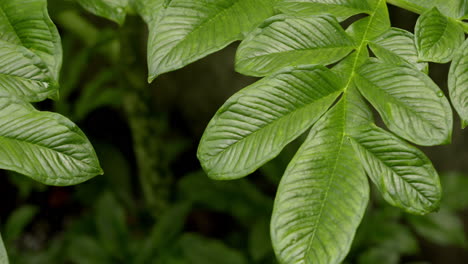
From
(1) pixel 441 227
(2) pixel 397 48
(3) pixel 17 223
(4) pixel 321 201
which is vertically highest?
(2) pixel 397 48

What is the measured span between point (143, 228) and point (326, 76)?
1.31 metres

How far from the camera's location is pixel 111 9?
0.74m

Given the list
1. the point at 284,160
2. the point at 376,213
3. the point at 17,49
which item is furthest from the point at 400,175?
the point at 376,213

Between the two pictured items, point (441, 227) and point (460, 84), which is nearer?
point (460, 84)

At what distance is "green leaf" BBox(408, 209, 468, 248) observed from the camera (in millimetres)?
1548

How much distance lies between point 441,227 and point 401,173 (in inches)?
41.1

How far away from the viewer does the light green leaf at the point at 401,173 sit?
0.60 m

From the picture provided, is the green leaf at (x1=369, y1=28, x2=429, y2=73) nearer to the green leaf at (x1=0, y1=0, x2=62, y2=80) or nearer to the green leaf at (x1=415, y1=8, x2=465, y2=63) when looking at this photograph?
the green leaf at (x1=415, y1=8, x2=465, y2=63)

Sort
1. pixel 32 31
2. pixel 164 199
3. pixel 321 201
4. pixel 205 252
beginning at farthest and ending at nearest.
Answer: pixel 164 199
pixel 205 252
pixel 32 31
pixel 321 201

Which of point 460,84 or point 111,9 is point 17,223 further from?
point 460,84

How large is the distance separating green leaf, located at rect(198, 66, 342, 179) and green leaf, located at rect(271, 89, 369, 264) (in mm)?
26

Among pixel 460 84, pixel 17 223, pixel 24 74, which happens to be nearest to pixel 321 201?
pixel 460 84

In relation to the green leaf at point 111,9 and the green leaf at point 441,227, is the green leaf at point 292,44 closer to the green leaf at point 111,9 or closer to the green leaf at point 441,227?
the green leaf at point 111,9

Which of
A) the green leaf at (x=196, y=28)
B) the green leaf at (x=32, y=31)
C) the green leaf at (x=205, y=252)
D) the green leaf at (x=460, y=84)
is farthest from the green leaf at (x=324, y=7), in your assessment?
the green leaf at (x=205, y=252)
